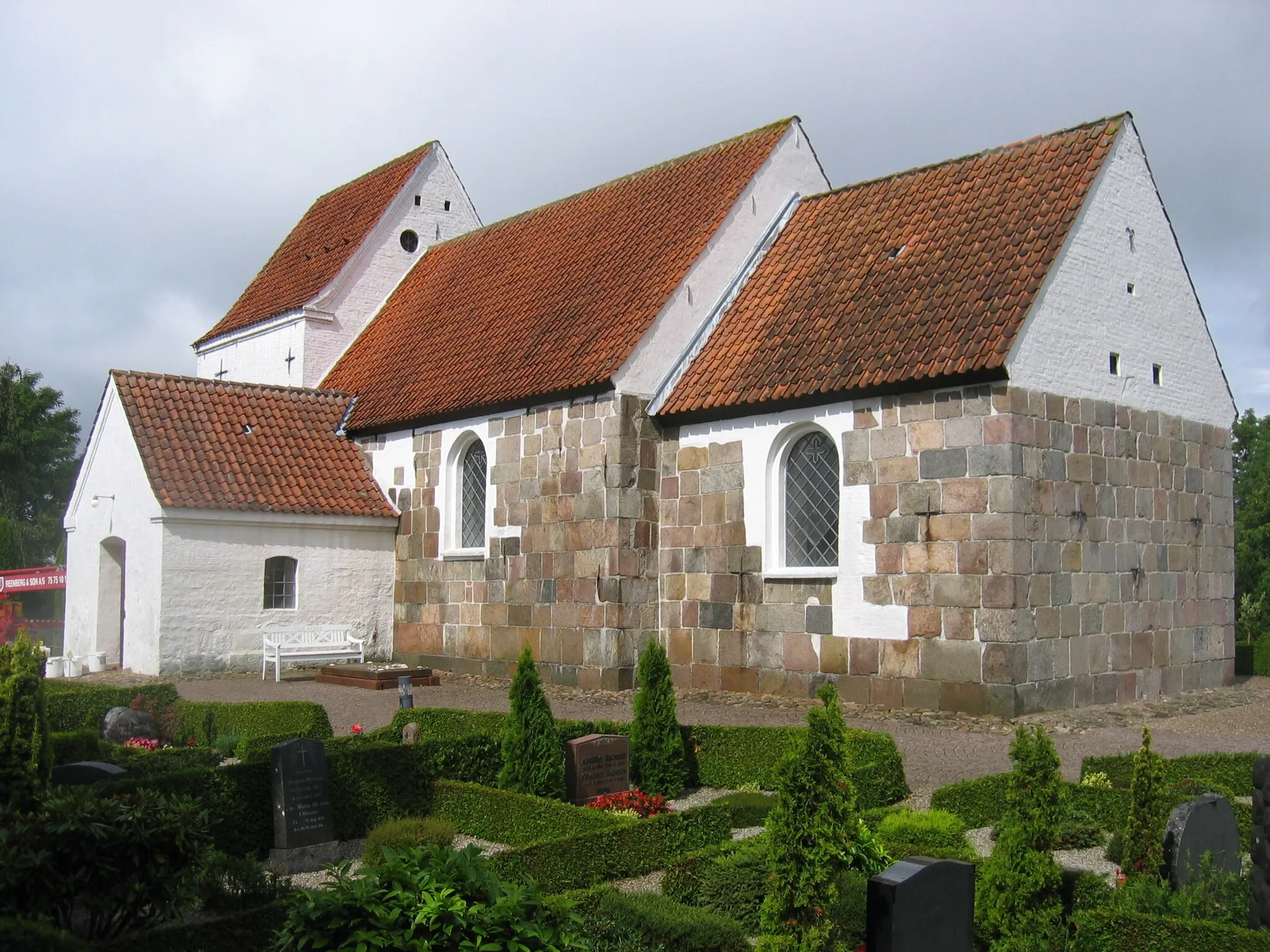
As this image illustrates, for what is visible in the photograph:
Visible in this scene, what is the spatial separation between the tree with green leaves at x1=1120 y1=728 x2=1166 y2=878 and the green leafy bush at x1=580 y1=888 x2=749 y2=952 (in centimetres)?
202

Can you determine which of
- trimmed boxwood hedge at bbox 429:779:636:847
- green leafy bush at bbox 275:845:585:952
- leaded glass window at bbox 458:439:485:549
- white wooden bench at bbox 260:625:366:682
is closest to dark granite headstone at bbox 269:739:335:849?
trimmed boxwood hedge at bbox 429:779:636:847

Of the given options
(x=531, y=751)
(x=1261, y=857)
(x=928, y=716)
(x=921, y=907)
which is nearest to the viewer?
(x=921, y=907)

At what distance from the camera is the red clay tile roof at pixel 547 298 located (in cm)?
1528

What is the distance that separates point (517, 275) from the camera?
18.5 metres

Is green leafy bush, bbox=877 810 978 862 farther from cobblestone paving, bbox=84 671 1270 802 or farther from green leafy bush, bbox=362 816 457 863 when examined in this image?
green leafy bush, bbox=362 816 457 863

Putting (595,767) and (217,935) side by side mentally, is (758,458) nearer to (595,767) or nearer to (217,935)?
(595,767)

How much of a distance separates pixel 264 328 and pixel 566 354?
29.2 ft

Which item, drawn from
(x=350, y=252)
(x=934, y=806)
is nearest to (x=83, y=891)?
(x=934, y=806)

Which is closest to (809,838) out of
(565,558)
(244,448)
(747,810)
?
(747,810)

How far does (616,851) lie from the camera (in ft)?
23.3

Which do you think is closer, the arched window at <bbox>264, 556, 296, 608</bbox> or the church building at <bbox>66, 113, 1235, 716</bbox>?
the church building at <bbox>66, 113, 1235, 716</bbox>

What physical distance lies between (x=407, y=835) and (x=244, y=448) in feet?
37.3

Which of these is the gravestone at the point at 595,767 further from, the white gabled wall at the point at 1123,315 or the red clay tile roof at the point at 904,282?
the white gabled wall at the point at 1123,315

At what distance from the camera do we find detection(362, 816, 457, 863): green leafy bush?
7090mm
